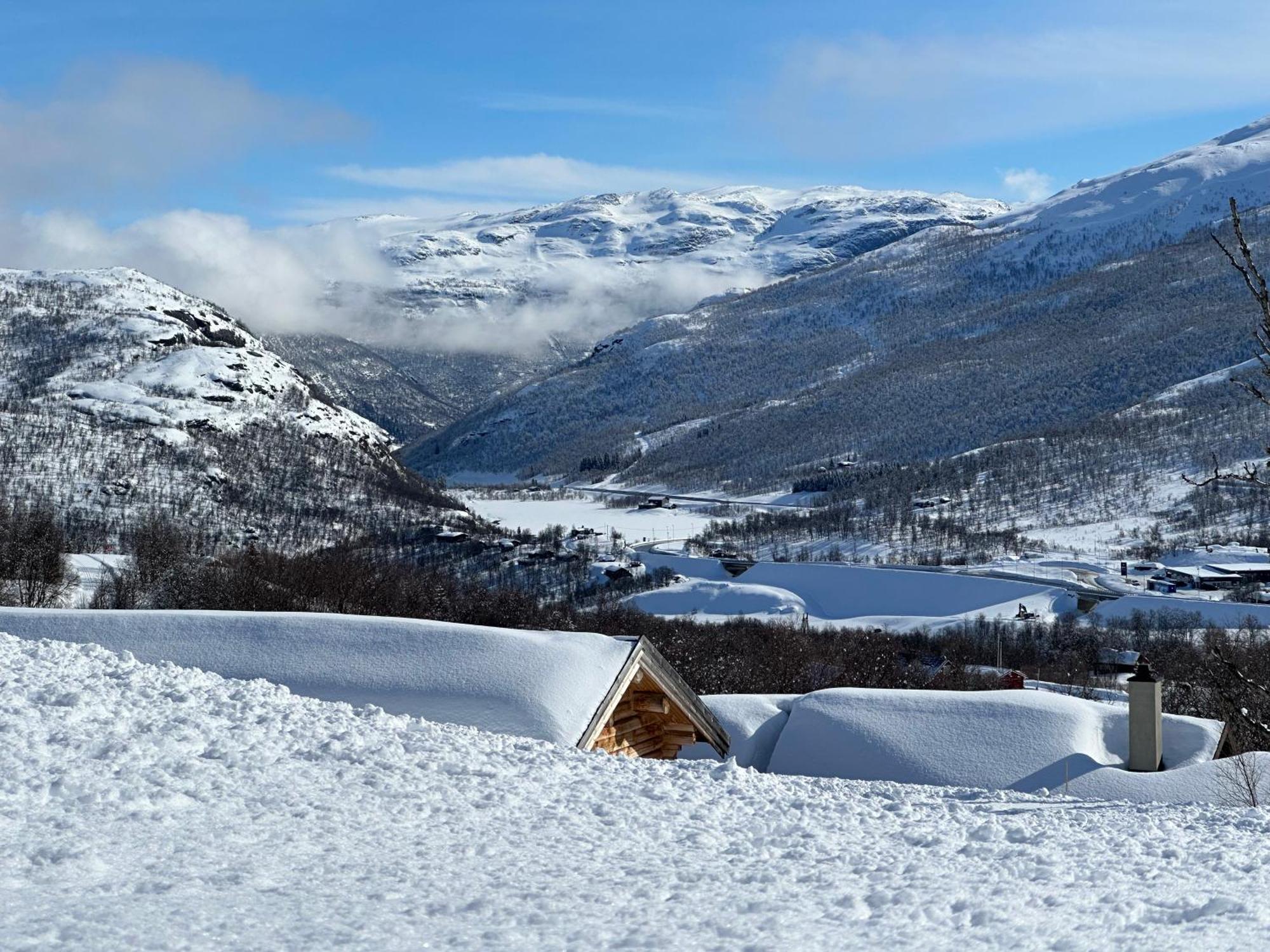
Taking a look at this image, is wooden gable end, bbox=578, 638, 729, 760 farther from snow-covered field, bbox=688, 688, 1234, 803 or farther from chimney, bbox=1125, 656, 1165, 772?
chimney, bbox=1125, 656, 1165, 772

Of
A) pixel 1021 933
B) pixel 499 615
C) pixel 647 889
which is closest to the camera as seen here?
pixel 1021 933

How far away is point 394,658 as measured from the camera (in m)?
17.1

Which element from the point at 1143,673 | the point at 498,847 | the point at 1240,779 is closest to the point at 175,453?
the point at 1143,673

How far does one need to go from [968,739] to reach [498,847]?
32.3 ft

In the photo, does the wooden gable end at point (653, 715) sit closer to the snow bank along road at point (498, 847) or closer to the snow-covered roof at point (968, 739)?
the snow-covered roof at point (968, 739)

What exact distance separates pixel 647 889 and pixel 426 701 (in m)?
7.15

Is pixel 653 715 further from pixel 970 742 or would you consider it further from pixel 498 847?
pixel 498 847

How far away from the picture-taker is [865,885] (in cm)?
1018

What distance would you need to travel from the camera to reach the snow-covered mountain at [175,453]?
144m

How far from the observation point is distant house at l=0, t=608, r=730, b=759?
16.4 meters

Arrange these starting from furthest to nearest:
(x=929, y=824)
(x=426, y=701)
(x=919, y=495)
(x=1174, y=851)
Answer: (x=919, y=495) < (x=426, y=701) < (x=929, y=824) < (x=1174, y=851)

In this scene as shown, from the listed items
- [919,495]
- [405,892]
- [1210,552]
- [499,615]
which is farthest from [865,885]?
[919,495]

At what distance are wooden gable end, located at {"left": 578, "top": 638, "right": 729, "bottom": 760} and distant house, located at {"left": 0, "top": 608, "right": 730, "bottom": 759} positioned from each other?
4 cm

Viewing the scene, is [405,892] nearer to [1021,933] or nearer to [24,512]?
[1021,933]
